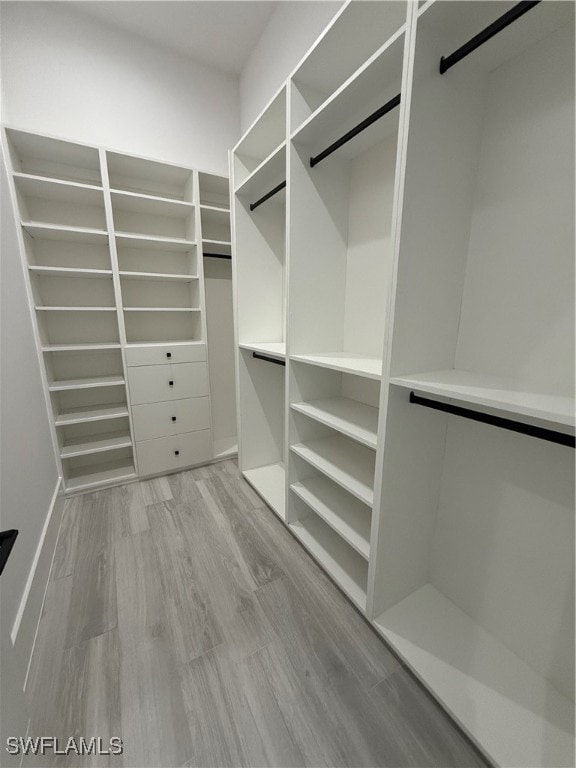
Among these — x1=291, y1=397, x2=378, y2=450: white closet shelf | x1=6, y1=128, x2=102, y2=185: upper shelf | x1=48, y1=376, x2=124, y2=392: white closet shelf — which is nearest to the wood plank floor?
x1=291, y1=397, x2=378, y2=450: white closet shelf

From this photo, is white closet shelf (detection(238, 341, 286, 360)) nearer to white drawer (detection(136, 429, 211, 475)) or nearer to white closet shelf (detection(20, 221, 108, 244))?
white drawer (detection(136, 429, 211, 475))

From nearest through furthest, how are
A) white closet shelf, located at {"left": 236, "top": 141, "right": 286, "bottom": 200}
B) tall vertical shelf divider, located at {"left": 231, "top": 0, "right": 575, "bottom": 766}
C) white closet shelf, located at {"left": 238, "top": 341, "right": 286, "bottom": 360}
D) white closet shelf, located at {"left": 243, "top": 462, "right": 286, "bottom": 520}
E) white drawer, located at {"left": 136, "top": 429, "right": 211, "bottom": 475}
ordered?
tall vertical shelf divider, located at {"left": 231, "top": 0, "right": 575, "bottom": 766}
white closet shelf, located at {"left": 236, "top": 141, "right": 286, "bottom": 200}
white closet shelf, located at {"left": 238, "top": 341, "right": 286, "bottom": 360}
white closet shelf, located at {"left": 243, "top": 462, "right": 286, "bottom": 520}
white drawer, located at {"left": 136, "top": 429, "right": 211, "bottom": 475}

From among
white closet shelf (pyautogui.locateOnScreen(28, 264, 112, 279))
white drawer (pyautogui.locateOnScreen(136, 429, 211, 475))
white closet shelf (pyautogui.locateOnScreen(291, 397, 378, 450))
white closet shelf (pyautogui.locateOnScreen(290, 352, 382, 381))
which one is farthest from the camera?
white drawer (pyautogui.locateOnScreen(136, 429, 211, 475))

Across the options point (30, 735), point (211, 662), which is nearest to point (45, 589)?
point (30, 735)

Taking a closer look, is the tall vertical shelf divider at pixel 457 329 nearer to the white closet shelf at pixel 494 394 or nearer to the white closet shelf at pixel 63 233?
the white closet shelf at pixel 494 394

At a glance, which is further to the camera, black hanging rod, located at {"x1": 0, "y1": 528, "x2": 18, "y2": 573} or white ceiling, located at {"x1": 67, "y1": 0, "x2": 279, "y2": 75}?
white ceiling, located at {"x1": 67, "y1": 0, "x2": 279, "y2": 75}

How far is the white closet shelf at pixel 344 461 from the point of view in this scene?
1304 millimetres

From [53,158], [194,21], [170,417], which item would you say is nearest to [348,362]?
[170,417]

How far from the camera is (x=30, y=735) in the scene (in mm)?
927

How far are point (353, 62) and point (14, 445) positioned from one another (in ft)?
7.37

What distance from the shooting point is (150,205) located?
221 cm

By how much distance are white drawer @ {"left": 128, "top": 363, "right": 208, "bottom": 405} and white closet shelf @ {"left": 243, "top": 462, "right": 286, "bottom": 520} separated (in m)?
0.80

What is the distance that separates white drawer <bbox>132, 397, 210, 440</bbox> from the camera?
229 centimetres

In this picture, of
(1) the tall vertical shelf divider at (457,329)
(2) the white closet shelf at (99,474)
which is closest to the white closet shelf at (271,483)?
(1) the tall vertical shelf divider at (457,329)
